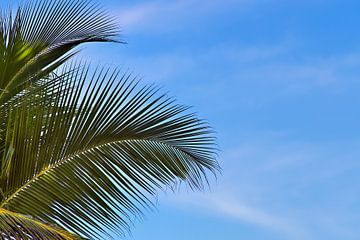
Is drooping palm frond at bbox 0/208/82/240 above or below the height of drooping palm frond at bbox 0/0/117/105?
below

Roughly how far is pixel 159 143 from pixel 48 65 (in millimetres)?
1799

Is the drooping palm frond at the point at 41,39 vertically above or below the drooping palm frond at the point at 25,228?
above

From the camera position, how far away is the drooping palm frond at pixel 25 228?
4890 mm

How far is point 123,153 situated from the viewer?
20.5 ft

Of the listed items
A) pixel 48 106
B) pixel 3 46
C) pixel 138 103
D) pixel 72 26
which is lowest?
pixel 48 106

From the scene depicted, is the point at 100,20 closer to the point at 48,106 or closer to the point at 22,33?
the point at 22,33

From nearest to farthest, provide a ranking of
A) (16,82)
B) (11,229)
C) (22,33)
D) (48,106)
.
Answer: (11,229)
(48,106)
(16,82)
(22,33)

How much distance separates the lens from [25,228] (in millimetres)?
4973

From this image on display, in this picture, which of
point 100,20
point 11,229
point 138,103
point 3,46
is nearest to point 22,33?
point 3,46

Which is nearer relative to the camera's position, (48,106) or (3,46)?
(48,106)

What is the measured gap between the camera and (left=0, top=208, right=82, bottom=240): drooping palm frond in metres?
4.89

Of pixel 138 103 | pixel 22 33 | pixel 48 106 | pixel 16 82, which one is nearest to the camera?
pixel 48 106

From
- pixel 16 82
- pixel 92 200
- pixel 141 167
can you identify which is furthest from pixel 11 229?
pixel 16 82

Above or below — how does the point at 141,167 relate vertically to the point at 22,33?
below
